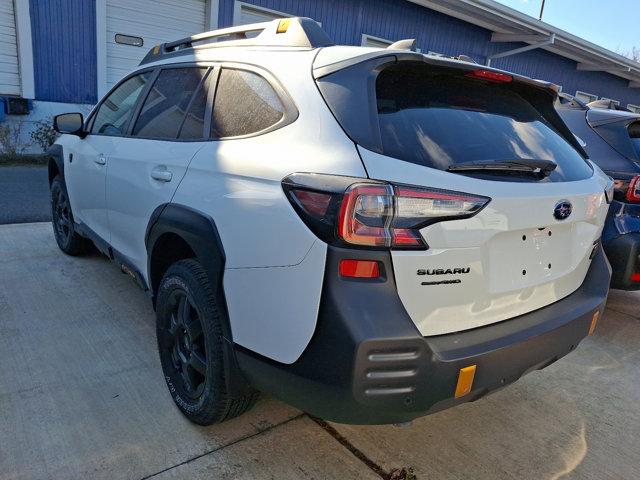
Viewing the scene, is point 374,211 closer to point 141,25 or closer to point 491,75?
point 491,75

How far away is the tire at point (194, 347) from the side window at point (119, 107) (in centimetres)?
137

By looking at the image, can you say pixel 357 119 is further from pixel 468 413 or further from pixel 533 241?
pixel 468 413

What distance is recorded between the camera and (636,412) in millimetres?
2824

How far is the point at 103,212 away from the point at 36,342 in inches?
37.2

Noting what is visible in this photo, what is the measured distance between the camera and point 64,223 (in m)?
4.57

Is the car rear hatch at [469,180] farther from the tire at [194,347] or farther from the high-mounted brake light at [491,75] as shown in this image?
the tire at [194,347]

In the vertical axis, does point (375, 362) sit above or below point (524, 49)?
below

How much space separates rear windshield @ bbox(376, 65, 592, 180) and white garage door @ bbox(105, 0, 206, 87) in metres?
8.79

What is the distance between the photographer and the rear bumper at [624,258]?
11.3 feet

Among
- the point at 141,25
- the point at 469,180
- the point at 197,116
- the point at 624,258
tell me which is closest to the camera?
the point at 469,180

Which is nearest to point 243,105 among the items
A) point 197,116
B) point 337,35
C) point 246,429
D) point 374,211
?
point 197,116

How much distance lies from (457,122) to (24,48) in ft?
28.7

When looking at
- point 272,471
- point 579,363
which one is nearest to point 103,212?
point 272,471

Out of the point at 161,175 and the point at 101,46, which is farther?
the point at 101,46
